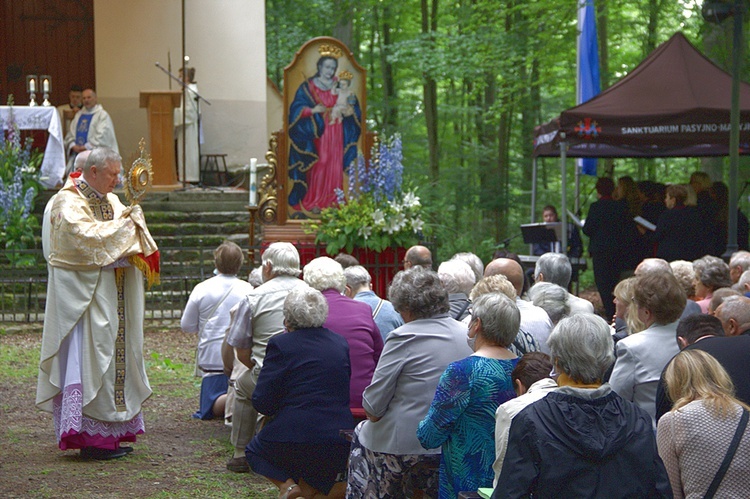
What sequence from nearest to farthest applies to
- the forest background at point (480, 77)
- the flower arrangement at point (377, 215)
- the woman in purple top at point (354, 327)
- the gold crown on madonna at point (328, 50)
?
the woman in purple top at point (354, 327) < the flower arrangement at point (377, 215) < the gold crown on madonna at point (328, 50) < the forest background at point (480, 77)

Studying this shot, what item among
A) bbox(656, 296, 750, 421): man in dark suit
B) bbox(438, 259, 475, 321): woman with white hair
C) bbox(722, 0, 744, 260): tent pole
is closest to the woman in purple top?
bbox(438, 259, 475, 321): woman with white hair

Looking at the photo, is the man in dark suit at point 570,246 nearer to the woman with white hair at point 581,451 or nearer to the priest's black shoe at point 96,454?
the priest's black shoe at point 96,454

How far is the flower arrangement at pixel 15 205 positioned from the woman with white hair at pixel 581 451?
1087cm

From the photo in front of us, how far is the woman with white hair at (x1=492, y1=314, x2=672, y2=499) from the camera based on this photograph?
9.93 feet

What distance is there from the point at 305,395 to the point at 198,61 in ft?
49.5

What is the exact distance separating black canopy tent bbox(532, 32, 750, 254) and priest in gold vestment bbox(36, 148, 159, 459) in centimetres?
573

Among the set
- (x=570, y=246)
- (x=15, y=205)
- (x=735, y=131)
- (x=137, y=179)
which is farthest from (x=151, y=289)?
(x=735, y=131)

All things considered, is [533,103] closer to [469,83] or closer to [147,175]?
[469,83]

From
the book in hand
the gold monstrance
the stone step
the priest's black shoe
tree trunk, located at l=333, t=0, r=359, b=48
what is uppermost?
Result: tree trunk, located at l=333, t=0, r=359, b=48

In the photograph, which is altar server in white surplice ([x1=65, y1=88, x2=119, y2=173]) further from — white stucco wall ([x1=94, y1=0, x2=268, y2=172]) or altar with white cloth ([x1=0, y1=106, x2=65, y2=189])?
white stucco wall ([x1=94, y1=0, x2=268, y2=172])

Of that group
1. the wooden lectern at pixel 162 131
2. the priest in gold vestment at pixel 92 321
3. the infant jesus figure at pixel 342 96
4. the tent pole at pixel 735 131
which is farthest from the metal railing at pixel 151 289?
the tent pole at pixel 735 131

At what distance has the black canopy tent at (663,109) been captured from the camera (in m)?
10.8

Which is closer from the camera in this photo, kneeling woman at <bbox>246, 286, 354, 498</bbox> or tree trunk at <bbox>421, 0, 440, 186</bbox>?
kneeling woman at <bbox>246, 286, 354, 498</bbox>

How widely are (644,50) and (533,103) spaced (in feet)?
9.33
